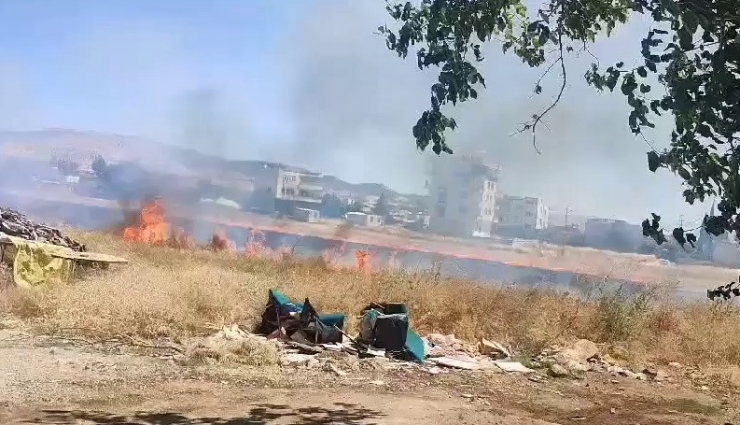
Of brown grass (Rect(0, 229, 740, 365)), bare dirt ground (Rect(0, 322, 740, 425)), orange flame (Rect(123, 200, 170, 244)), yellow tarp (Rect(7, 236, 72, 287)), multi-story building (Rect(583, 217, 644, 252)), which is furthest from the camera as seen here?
multi-story building (Rect(583, 217, 644, 252))

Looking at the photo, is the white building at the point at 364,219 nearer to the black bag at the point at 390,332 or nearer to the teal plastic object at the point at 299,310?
the teal plastic object at the point at 299,310

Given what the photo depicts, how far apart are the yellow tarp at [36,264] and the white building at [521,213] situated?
20.2m

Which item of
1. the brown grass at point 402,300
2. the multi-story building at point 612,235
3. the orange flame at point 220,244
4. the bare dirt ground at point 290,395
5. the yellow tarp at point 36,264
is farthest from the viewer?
the multi-story building at point 612,235

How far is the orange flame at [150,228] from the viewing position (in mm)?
23469

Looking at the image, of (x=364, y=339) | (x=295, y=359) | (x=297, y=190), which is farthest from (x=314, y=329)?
(x=297, y=190)

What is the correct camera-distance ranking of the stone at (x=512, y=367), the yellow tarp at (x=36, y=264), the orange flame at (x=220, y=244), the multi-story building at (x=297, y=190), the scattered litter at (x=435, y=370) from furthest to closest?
the multi-story building at (x=297, y=190) < the orange flame at (x=220, y=244) < the yellow tarp at (x=36, y=264) < the stone at (x=512, y=367) < the scattered litter at (x=435, y=370)

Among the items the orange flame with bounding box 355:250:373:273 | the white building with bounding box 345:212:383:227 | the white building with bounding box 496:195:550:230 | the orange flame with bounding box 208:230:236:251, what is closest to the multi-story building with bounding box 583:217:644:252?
the white building with bounding box 496:195:550:230

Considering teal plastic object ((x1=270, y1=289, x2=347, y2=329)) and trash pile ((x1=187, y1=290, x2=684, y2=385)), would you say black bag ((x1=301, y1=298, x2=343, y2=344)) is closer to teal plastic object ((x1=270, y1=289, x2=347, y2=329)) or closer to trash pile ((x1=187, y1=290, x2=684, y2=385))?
trash pile ((x1=187, y1=290, x2=684, y2=385))

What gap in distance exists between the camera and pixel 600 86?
4109 millimetres

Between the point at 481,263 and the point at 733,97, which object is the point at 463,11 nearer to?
the point at 733,97

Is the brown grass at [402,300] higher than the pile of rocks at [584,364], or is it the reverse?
the brown grass at [402,300]

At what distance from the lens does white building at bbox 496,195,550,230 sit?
28.6 m

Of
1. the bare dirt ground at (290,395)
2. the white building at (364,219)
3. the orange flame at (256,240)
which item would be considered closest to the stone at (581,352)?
the bare dirt ground at (290,395)

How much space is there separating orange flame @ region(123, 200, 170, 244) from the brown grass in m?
9.85
